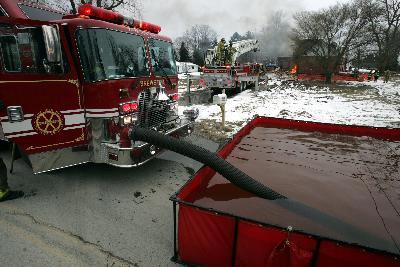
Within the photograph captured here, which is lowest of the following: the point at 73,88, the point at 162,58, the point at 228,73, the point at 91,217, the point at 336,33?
the point at 91,217

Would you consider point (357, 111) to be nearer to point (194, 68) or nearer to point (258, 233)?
point (258, 233)

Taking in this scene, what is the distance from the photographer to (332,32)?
24.6m

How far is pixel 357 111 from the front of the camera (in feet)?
38.9

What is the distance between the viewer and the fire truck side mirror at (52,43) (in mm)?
3832

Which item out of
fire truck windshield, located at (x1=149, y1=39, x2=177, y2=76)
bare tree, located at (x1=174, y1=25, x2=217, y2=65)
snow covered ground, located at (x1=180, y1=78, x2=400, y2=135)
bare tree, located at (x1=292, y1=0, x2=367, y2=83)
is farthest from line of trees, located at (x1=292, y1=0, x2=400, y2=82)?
bare tree, located at (x1=174, y1=25, x2=217, y2=65)

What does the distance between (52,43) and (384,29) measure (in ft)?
130

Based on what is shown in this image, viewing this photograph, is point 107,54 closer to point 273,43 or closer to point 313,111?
point 313,111

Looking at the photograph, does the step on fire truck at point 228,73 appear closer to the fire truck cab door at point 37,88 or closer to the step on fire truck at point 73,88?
the step on fire truck at point 73,88

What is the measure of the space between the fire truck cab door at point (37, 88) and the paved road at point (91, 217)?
93cm

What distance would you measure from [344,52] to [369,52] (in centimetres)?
432

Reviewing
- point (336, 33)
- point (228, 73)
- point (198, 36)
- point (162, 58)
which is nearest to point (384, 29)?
point (336, 33)

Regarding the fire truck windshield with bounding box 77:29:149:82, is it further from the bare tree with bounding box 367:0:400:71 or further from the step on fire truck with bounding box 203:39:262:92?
the bare tree with bounding box 367:0:400:71

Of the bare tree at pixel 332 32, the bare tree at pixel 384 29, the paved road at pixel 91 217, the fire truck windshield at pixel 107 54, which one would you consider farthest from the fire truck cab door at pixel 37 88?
the bare tree at pixel 384 29

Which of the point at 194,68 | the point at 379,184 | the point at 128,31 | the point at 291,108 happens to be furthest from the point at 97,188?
the point at 194,68
